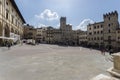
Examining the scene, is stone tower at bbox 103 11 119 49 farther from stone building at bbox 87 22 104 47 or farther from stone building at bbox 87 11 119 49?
stone building at bbox 87 22 104 47

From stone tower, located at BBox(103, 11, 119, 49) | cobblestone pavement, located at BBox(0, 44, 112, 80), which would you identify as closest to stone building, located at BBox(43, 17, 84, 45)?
stone tower, located at BBox(103, 11, 119, 49)

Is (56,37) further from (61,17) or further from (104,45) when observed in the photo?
(104,45)

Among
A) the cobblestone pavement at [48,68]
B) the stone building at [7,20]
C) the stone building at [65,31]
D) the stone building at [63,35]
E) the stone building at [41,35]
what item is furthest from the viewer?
the stone building at [41,35]

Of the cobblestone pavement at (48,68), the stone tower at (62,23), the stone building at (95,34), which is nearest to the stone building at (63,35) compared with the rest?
the stone tower at (62,23)

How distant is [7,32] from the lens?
40.5 m

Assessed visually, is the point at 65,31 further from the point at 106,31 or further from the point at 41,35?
the point at 106,31

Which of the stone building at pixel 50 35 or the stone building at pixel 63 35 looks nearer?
the stone building at pixel 63 35

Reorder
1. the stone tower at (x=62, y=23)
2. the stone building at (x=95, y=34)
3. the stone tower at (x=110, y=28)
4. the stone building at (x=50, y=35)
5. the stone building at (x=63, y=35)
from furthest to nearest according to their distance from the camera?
the stone tower at (x=62, y=23) → the stone building at (x=50, y=35) → the stone building at (x=63, y=35) → the stone building at (x=95, y=34) → the stone tower at (x=110, y=28)

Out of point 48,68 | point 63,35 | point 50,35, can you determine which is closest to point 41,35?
point 50,35

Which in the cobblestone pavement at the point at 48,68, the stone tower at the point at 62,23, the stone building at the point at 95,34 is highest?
the stone tower at the point at 62,23

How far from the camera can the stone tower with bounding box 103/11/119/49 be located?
60.2 metres

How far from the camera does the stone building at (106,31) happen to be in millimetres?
60250

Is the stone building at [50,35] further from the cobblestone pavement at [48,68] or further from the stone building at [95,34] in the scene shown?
the cobblestone pavement at [48,68]

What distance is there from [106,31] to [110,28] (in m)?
2.48
